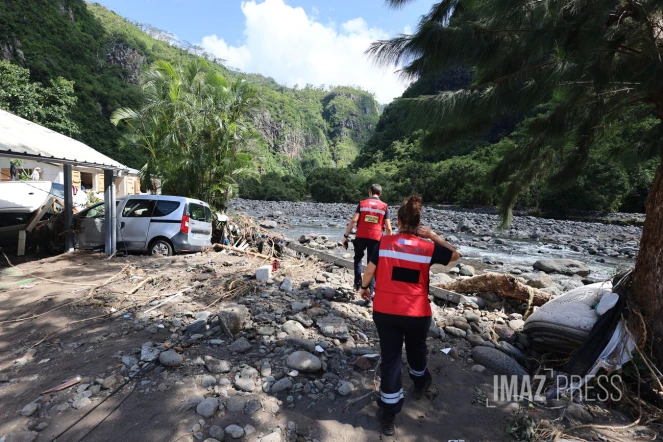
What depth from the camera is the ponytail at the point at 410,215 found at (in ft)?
8.59

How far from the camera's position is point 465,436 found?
250 centimetres

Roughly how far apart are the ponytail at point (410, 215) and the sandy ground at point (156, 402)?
1466mm

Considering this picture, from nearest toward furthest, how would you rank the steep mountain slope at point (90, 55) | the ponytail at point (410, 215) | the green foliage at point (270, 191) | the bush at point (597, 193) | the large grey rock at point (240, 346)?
the ponytail at point (410, 215) → the large grey rock at point (240, 346) → the bush at point (597, 193) → the steep mountain slope at point (90, 55) → the green foliage at point (270, 191)

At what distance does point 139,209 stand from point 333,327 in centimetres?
656

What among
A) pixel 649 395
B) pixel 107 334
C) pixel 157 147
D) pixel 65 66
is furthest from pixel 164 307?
pixel 65 66

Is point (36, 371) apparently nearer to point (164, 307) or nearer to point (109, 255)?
point (164, 307)

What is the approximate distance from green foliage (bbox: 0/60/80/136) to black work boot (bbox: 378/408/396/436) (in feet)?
89.0

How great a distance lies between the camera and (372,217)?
16.2 feet

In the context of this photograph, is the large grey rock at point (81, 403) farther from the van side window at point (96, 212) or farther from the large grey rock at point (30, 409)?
the van side window at point (96, 212)

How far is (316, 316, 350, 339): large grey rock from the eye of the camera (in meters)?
3.82

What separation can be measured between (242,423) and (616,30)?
4336mm

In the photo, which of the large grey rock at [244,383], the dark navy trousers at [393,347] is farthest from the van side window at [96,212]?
the dark navy trousers at [393,347]

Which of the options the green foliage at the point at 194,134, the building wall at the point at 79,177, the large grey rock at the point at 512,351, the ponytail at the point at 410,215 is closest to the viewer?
the ponytail at the point at 410,215

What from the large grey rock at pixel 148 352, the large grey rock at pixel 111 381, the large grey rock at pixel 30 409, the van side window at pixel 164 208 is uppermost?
the van side window at pixel 164 208
